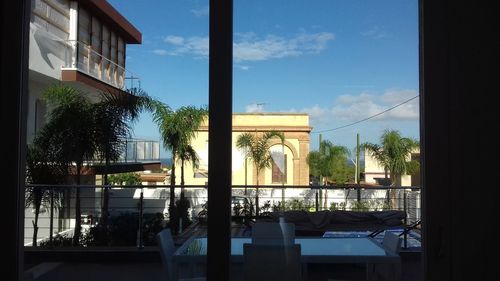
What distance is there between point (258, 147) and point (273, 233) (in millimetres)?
584

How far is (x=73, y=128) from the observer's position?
11.5 feet

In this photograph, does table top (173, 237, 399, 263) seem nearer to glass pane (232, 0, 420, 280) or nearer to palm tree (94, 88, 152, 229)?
glass pane (232, 0, 420, 280)

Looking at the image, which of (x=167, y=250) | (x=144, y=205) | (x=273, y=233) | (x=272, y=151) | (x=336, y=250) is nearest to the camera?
(x=272, y=151)

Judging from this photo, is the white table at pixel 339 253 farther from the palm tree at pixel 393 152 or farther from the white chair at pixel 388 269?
the palm tree at pixel 393 152

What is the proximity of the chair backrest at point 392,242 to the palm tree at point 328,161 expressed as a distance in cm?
49

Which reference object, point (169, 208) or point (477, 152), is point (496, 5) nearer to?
point (477, 152)

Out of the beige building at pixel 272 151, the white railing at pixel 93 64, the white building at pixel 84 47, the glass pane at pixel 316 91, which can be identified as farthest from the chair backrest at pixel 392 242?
the white railing at pixel 93 64

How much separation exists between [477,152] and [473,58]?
28 centimetres

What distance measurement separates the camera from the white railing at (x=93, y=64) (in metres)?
2.58

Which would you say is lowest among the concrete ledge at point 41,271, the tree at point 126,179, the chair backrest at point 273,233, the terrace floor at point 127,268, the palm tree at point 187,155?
the terrace floor at point 127,268

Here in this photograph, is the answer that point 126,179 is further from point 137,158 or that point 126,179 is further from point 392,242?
point 392,242

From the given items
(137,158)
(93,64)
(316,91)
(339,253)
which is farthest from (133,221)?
(316,91)

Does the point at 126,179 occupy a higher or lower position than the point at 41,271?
higher

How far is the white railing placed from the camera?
258 centimetres
